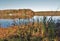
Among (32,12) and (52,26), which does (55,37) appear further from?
(32,12)

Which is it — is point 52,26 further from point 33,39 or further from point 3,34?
point 3,34

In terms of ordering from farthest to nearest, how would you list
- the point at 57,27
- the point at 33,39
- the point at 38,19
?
the point at 38,19
the point at 57,27
the point at 33,39

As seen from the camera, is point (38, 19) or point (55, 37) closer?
point (55, 37)

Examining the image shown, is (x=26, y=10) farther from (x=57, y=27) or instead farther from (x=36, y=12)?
(x=57, y=27)

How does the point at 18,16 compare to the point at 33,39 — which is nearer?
the point at 33,39

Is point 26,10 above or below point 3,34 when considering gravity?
above

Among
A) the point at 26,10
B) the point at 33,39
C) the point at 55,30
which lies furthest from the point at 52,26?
the point at 26,10

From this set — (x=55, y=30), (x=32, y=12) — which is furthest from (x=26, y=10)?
(x=55, y=30)

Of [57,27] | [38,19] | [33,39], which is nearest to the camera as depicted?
[33,39]
